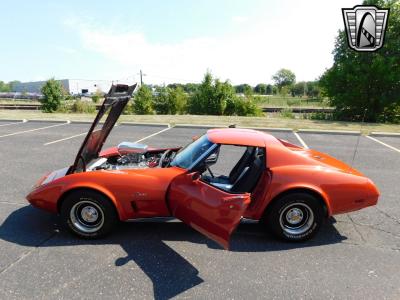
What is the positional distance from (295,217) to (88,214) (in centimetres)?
244

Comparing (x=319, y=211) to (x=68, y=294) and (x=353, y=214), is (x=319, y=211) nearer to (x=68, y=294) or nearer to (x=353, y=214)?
(x=353, y=214)

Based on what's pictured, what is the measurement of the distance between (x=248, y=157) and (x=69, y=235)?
8.00ft

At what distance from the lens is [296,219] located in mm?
3676

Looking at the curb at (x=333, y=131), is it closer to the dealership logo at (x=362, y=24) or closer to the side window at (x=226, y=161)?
the dealership logo at (x=362, y=24)

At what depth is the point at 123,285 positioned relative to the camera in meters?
2.89

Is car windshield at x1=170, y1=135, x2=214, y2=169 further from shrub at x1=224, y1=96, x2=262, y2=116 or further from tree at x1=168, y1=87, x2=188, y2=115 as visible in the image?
tree at x1=168, y1=87, x2=188, y2=115

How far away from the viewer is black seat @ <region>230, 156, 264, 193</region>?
3.71 m

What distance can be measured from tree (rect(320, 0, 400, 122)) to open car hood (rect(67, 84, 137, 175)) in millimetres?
15560

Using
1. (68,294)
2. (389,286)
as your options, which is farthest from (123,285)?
(389,286)

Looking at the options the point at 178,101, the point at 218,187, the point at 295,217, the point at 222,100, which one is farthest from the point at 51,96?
the point at 295,217

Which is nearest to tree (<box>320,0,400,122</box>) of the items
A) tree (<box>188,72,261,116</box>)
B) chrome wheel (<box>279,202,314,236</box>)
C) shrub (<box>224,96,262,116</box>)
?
shrub (<box>224,96,262,116</box>)

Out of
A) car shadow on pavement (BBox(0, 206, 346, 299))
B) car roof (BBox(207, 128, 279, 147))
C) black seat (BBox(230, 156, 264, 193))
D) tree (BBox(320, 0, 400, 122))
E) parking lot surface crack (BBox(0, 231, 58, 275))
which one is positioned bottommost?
parking lot surface crack (BBox(0, 231, 58, 275))

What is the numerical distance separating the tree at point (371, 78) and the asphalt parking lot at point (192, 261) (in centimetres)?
1384

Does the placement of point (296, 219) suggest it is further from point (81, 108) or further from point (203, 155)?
point (81, 108)
